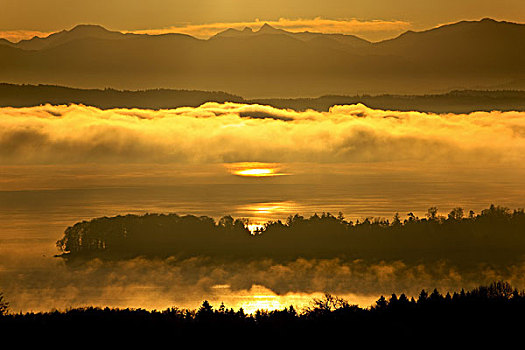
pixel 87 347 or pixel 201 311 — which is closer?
pixel 87 347

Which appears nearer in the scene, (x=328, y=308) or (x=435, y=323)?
(x=435, y=323)

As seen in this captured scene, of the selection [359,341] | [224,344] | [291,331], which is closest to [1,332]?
[224,344]

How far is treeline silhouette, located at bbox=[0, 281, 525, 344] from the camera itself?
8881cm

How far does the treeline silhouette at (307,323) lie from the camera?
88.8 meters

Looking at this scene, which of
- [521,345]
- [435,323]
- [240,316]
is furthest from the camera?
[240,316]

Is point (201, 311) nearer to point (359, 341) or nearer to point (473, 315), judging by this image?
point (359, 341)

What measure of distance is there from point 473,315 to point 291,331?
726 inches

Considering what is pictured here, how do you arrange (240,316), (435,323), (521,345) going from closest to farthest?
(521,345) < (435,323) < (240,316)

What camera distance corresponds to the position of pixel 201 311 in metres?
96.1

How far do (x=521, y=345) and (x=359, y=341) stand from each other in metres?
14.8

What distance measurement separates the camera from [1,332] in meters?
86.9

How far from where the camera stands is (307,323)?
301 feet

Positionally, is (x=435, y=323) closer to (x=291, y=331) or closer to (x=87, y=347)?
(x=291, y=331)

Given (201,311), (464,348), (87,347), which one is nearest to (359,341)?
(464,348)
